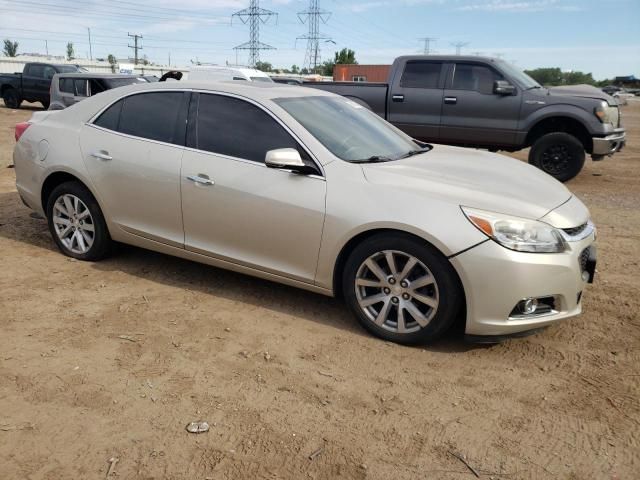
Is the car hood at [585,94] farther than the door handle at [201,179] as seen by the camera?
Yes

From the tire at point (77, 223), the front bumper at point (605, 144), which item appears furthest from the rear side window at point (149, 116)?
the front bumper at point (605, 144)

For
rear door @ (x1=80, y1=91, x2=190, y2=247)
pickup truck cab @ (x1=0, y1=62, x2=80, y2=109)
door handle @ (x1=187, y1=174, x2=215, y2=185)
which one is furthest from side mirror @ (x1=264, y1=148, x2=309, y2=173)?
pickup truck cab @ (x1=0, y1=62, x2=80, y2=109)

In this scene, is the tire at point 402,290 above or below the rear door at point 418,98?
below

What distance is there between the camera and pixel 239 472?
7.93ft

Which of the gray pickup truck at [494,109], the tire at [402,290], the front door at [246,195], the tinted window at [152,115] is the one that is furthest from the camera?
the gray pickup truck at [494,109]

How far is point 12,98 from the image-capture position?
878 inches

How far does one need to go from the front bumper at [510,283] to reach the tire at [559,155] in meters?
5.99

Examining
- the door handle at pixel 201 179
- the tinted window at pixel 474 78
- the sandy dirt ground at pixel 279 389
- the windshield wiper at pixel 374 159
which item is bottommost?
the sandy dirt ground at pixel 279 389

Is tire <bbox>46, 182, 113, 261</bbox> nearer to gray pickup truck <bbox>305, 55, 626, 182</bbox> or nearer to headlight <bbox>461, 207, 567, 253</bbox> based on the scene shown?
headlight <bbox>461, 207, 567, 253</bbox>

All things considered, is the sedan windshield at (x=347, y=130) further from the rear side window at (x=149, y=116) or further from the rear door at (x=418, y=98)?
the rear door at (x=418, y=98)

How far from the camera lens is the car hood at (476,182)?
131 inches

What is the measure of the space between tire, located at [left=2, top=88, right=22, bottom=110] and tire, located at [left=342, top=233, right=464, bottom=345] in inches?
904

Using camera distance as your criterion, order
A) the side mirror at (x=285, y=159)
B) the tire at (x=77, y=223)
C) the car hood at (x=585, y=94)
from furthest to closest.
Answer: the car hood at (x=585, y=94) < the tire at (x=77, y=223) < the side mirror at (x=285, y=159)

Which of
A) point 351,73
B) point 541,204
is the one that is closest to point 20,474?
point 541,204
